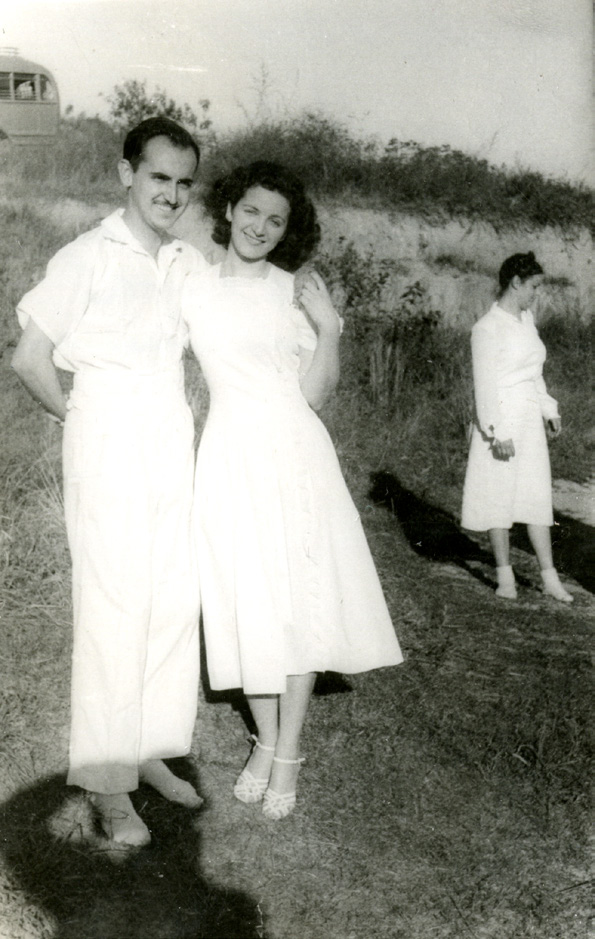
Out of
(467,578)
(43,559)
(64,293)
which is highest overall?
(64,293)

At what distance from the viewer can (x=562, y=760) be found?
9.66 feet

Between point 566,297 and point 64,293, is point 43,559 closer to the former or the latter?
point 64,293

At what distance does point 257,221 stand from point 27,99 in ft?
6.09

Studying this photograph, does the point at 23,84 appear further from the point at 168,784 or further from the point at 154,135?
the point at 168,784

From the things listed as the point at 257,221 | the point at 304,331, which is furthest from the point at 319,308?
the point at 257,221

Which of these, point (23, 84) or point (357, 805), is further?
point (23, 84)

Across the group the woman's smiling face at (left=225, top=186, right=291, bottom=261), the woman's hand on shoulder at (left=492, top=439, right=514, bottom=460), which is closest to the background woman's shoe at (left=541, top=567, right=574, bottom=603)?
the woman's hand on shoulder at (left=492, top=439, right=514, bottom=460)

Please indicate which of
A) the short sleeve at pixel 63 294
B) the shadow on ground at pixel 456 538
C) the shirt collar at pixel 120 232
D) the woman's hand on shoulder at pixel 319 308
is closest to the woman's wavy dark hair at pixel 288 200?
the woman's hand on shoulder at pixel 319 308

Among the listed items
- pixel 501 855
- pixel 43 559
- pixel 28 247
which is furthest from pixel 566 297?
pixel 501 855

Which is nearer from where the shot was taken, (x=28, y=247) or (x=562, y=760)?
(x=562, y=760)

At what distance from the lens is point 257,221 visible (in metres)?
2.56

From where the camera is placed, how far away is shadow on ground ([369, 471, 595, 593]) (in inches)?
198

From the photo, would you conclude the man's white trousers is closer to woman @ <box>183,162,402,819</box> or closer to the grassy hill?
woman @ <box>183,162,402,819</box>

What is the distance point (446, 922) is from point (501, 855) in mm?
340
